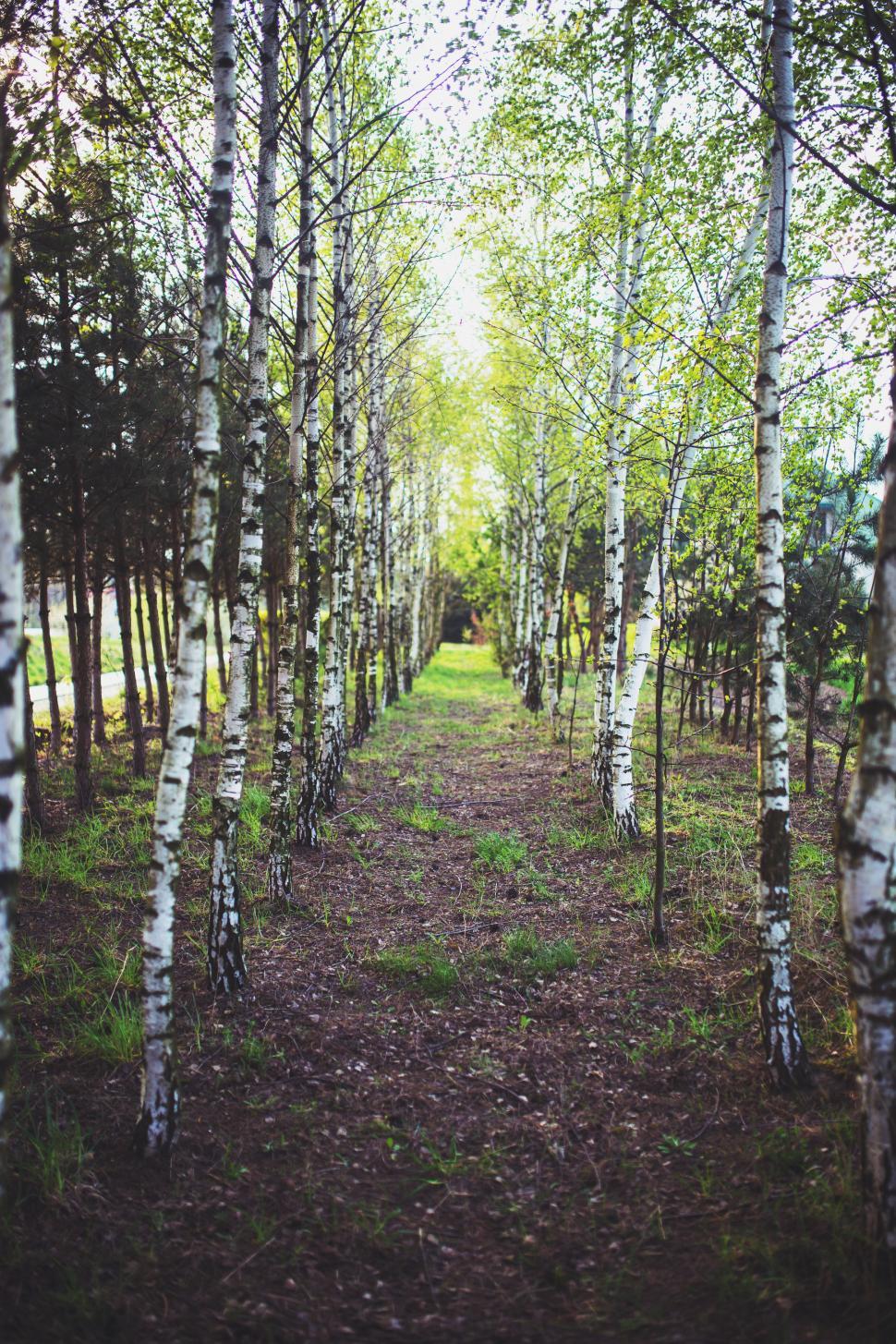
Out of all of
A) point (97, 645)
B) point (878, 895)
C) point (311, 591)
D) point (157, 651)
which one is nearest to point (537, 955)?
point (878, 895)

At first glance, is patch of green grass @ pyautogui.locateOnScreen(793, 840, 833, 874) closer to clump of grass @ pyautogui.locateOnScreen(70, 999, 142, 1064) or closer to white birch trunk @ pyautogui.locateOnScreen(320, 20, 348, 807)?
white birch trunk @ pyautogui.locateOnScreen(320, 20, 348, 807)

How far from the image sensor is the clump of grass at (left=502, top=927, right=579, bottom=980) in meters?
5.25

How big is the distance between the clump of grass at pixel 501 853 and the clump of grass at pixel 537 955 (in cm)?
→ 167

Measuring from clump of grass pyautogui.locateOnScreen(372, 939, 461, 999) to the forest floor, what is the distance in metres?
0.02

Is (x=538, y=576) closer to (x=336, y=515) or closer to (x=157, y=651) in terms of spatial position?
(x=157, y=651)

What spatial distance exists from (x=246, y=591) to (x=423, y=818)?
477cm

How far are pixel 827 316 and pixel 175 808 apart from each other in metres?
4.72

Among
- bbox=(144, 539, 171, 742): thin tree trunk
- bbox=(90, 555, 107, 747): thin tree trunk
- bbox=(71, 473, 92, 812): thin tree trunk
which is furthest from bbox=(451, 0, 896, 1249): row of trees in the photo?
bbox=(90, 555, 107, 747): thin tree trunk

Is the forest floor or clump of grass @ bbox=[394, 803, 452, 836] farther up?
clump of grass @ bbox=[394, 803, 452, 836]

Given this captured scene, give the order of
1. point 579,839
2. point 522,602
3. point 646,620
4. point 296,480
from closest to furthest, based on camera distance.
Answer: point 296,480
point 646,620
point 579,839
point 522,602

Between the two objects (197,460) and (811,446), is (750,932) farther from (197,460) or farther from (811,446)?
(811,446)

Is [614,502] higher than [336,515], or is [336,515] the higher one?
[614,502]

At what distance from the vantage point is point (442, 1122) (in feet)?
12.3

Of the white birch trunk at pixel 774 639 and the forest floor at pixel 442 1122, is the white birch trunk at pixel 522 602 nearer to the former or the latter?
the forest floor at pixel 442 1122
